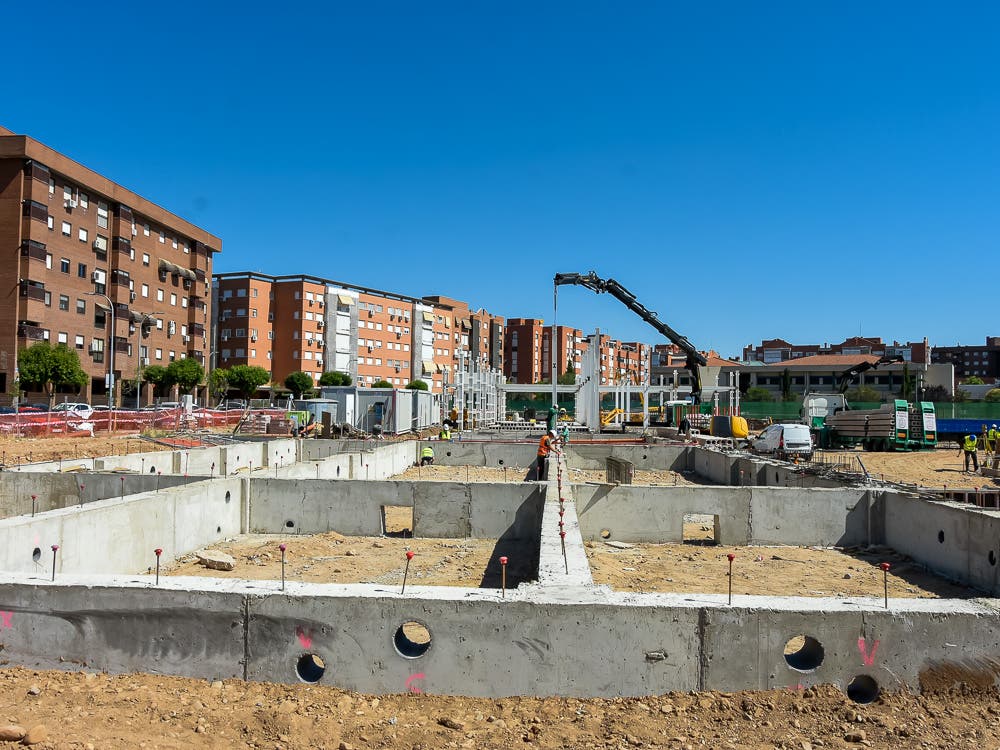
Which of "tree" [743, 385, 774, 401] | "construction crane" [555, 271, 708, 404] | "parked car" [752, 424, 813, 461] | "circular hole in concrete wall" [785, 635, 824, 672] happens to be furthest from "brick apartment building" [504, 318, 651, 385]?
"circular hole in concrete wall" [785, 635, 824, 672]

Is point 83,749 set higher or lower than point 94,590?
lower

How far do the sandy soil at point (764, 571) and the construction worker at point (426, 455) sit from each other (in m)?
12.9

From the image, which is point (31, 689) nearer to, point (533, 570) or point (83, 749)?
point (83, 749)

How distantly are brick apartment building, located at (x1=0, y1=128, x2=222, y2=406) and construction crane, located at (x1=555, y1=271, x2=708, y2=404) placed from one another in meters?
23.5

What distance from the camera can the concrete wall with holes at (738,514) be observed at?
503 inches

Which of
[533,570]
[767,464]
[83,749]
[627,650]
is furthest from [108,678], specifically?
[767,464]

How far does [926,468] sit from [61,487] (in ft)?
86.4

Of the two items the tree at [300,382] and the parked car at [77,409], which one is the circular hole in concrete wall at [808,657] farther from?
the tree at [300,382]

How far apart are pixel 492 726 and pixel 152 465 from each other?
1474 cm

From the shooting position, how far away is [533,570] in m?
10.7

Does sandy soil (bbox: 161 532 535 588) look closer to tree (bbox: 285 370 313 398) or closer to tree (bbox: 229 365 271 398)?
tree (bbox: 229 365 271 398)

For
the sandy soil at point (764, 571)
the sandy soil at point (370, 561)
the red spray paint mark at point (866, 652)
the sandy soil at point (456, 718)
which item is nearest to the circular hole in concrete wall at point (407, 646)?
the sandy soil at point (456, 718)

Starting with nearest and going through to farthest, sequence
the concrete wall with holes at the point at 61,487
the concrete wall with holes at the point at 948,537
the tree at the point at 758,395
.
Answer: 1. the concrete wall with holes at the point at 948,537
2. the concrete wall with holes at the point at 61,487
3. the tree at the point at 758,395

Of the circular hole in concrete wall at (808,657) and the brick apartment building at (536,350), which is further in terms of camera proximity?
the brick apartment building at (536,350)
